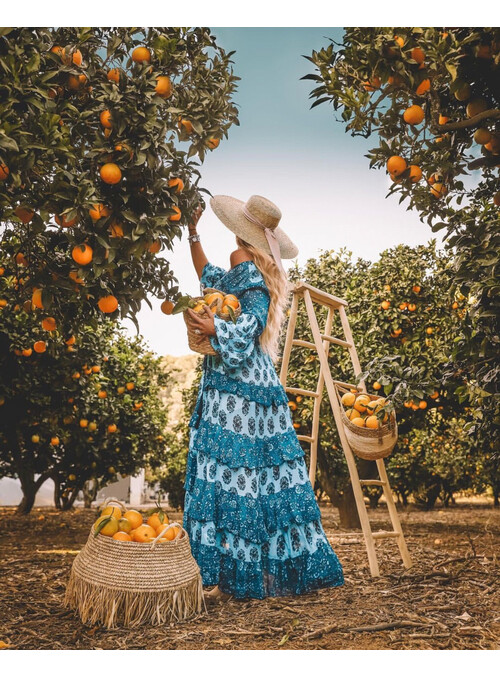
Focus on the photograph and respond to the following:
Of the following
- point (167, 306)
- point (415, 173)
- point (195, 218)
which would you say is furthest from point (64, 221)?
point (415, 173)

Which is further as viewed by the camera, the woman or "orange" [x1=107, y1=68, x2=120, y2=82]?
the woman

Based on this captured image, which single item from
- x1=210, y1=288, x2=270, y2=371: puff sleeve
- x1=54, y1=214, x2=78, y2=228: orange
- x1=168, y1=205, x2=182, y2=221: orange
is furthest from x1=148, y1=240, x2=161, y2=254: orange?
x1=210, y1=288, x2=270, y2=371: puff sleeve

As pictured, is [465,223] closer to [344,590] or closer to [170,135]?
[170,135]

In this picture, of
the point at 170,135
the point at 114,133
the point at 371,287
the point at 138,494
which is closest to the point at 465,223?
the point at 170,135

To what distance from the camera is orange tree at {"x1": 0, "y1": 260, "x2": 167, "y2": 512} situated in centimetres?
587

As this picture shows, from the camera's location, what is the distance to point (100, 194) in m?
2.44

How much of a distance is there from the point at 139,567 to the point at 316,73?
2356mm

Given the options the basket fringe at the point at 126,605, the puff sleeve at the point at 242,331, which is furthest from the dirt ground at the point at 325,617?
the puff sleeve at the point at 242,331

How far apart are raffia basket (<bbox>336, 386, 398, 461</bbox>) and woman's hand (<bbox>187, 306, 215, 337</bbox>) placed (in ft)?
4.37

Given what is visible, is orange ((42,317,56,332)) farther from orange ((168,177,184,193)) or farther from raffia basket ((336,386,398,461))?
raffia basket ((336,386,398,461))

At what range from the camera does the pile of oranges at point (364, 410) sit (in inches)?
149

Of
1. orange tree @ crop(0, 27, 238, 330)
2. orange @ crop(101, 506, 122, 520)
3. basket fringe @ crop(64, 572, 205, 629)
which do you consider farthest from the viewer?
orange @ crop(101, 506, 122, 520)

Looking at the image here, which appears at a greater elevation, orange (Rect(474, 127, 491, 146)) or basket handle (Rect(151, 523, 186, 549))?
orange (Rect(474, 127, 491, 146))

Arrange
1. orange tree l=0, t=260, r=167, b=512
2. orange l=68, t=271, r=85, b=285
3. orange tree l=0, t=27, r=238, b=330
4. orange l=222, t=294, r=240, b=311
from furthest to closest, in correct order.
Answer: orange tree l=0, t=260, r=167, b=512
orange l=222, t=294, r=240, b=311
orange l=68, t=271, r=85, b=285
orange tree l=0, t=27, r=238, b=330
